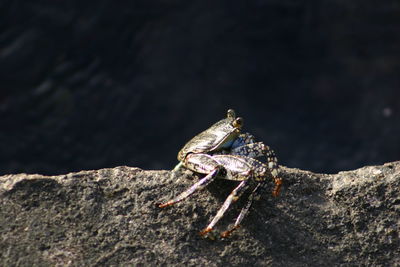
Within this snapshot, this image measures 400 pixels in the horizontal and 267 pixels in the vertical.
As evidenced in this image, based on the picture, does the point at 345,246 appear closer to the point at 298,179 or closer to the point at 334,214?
the point at 334,214

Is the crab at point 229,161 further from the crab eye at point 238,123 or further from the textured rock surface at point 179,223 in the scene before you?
the textured rock surface at point 179,223

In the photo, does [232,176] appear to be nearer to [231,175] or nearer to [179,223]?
[231,175]

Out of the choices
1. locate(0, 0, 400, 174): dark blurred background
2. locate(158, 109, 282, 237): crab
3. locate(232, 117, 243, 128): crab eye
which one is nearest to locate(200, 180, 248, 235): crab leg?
locate(158, 109, 282, 237): crab

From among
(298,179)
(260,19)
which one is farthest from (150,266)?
(260,19)

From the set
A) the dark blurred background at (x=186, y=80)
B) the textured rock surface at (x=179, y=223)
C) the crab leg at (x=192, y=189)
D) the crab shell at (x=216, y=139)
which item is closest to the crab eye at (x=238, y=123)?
the crab shell at (x=216, y=139)

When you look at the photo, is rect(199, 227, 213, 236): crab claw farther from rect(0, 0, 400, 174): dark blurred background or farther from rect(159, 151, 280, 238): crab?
rect(0, 0, 400, 174): dark blurred background

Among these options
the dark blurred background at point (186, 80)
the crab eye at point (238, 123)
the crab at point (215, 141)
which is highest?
the dark blurred background at point (186, 80)

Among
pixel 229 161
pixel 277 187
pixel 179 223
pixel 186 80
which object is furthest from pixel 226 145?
pixel 186 80
